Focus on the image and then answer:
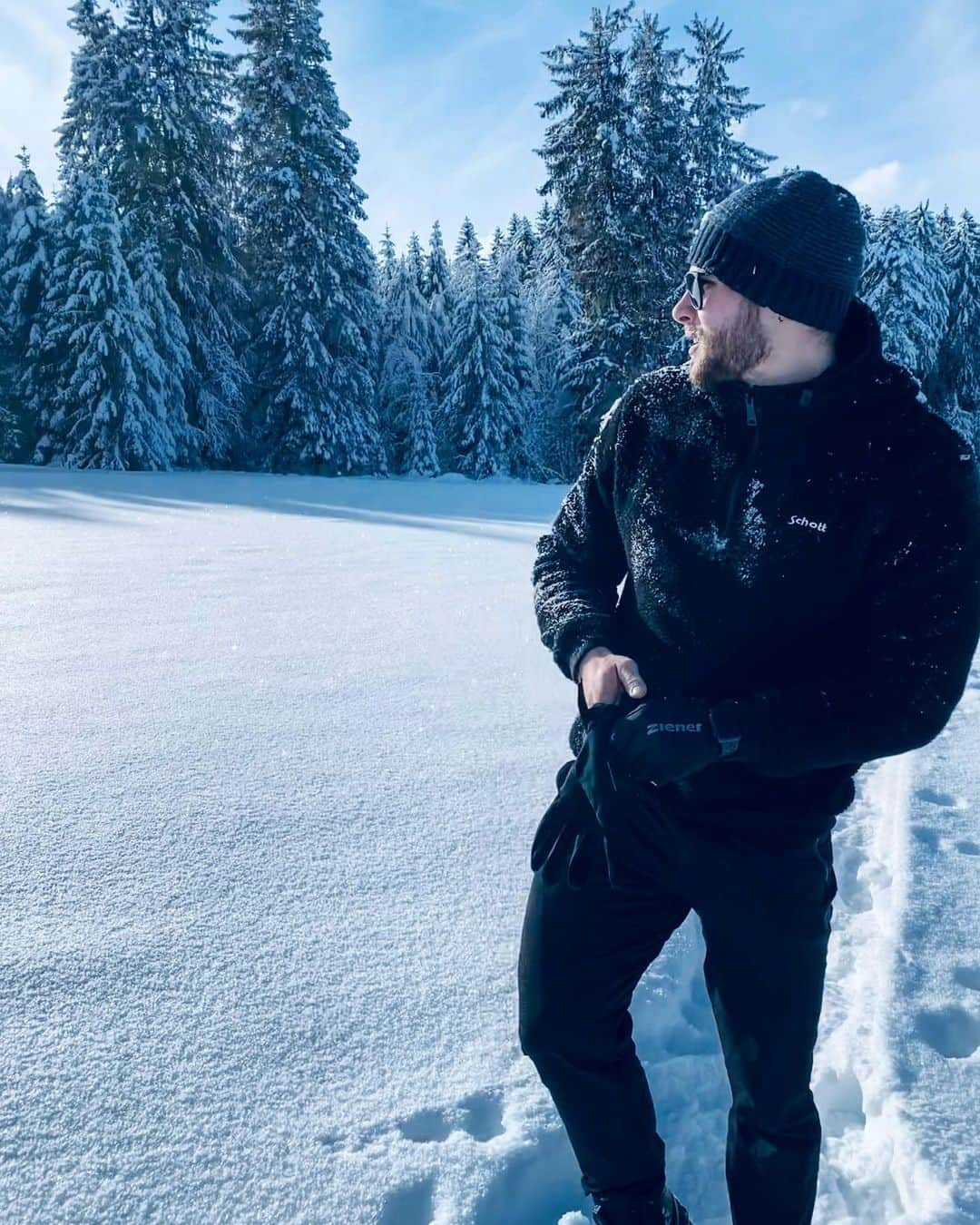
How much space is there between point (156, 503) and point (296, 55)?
716 inches

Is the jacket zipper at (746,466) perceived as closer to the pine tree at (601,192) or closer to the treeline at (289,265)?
the treeline at (289,265)

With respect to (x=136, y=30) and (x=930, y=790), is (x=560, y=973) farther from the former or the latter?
(x=136, y=30)

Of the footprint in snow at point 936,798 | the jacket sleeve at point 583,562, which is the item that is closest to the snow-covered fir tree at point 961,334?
the footprint in snow at point 936,798

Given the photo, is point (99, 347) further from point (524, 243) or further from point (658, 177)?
point (524, 243)

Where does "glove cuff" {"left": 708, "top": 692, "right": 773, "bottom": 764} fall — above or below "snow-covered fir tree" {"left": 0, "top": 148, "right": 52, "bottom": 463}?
below

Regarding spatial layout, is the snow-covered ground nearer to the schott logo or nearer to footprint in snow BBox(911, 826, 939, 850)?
footprint in snow BBox(911, 826, 939, 850)

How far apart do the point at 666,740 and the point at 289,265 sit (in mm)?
24889

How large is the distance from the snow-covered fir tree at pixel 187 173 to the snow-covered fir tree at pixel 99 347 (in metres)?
1.78

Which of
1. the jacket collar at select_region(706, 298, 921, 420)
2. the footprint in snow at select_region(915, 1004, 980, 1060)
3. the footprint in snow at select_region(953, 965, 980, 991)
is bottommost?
the footprint in snow at select_region(915, 1004, 980, 1060)

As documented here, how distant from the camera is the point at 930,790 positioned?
3598mm

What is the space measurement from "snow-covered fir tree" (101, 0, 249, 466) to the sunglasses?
23.1 metres

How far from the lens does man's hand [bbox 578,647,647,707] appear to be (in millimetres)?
1476

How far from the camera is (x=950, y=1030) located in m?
2.15

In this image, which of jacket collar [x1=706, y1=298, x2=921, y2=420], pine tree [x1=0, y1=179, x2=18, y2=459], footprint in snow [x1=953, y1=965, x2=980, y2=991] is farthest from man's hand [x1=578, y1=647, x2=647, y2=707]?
pine tree [x1=0, y1=179, x2=18, y2=459]
